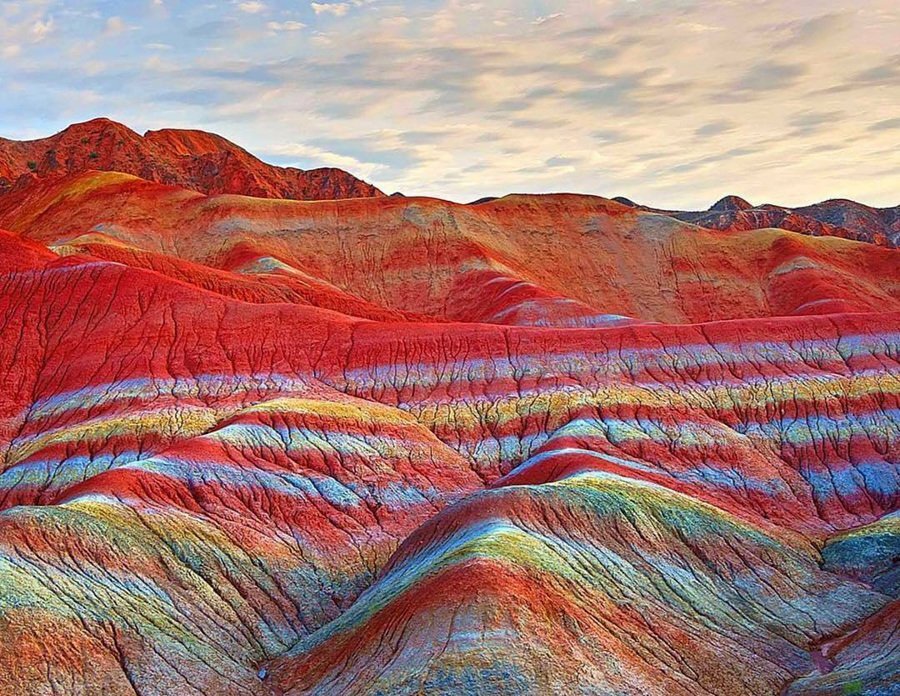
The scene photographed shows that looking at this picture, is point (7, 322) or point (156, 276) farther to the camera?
point (156, 276)

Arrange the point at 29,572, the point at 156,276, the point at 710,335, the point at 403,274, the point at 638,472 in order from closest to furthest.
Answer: the point at 29,572 < the point at 638,472 < the point at 710,335 < the point at 156,276 < the point at 403,274

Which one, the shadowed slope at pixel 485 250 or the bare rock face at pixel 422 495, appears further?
the shadowed slope at pixel 485 250

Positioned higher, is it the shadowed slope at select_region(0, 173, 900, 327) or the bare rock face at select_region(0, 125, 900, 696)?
the shadowed slope at select_region(0, 173, 900, 327)

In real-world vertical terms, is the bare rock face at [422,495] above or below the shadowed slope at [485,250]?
below

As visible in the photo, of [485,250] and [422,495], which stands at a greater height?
[485,250]

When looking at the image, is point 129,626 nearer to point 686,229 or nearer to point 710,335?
point 710,335

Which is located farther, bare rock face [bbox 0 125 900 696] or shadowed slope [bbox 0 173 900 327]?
shadowed slope [bbox 0 173 900 327]

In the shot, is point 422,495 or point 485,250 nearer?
point 422,495

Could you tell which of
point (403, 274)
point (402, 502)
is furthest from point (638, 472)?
point (403, 274)
